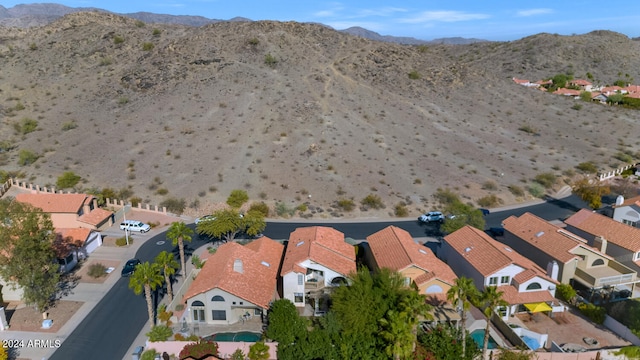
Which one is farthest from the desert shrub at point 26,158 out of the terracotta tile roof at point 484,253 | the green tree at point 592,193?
the green tree at point 592,193

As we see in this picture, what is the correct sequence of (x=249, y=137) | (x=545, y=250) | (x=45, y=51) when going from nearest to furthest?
(x=545, y=250), (x=249, y=137), (x=45, y=51)

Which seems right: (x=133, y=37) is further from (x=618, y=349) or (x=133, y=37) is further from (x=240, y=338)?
(x=618, y=349)

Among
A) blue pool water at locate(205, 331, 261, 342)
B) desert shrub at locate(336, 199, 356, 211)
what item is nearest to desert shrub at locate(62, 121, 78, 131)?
desert shrub at locate(336, 199, 356, 211)

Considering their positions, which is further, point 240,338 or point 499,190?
point 499,190

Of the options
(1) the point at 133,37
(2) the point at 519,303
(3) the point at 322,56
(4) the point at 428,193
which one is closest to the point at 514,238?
(2) the point at 519,303

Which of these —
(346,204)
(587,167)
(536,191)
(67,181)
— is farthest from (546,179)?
(67,181)

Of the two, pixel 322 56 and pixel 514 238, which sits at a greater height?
pixel 322 56

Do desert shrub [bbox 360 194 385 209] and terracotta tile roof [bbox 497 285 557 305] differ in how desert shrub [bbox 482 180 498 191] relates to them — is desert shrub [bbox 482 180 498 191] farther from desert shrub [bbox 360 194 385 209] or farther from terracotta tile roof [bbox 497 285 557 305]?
terracotta tile roof [bbox 497 285 557 305]
